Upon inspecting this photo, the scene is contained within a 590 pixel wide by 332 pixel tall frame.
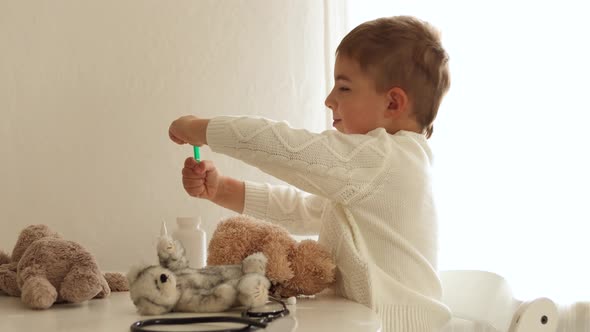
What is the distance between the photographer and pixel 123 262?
162cm

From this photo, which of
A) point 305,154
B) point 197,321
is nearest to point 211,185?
point 305,154

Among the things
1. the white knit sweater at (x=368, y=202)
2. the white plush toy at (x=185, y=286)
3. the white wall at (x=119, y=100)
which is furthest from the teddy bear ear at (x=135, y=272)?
the white wall at (x=119, y=100)

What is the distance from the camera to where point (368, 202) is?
3.54 ft

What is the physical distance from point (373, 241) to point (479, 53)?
2.61ft

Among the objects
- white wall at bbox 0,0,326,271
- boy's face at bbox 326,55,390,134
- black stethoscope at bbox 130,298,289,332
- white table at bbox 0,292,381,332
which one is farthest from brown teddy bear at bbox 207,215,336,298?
white wall at bbox 0,0,326,271

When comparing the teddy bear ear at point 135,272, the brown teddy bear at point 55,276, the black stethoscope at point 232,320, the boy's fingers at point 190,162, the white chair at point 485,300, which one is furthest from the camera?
the boy's fingers at point 190,162

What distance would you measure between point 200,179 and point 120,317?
1.64 feet

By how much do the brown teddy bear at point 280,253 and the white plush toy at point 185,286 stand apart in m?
0.08

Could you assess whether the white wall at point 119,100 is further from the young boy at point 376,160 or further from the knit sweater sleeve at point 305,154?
the knit sweater sleeve at point 305,154

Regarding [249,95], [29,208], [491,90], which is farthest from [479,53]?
[29,208]

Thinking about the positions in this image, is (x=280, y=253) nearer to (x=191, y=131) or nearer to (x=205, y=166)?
(x=191, y=131)

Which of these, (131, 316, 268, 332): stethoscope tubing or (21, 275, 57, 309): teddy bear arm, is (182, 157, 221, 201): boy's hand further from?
(131, 316, 268, 332): stethoscope tubing

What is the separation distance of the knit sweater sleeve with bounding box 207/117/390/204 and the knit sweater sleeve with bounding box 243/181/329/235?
0.29 m

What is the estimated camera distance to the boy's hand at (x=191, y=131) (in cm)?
112
